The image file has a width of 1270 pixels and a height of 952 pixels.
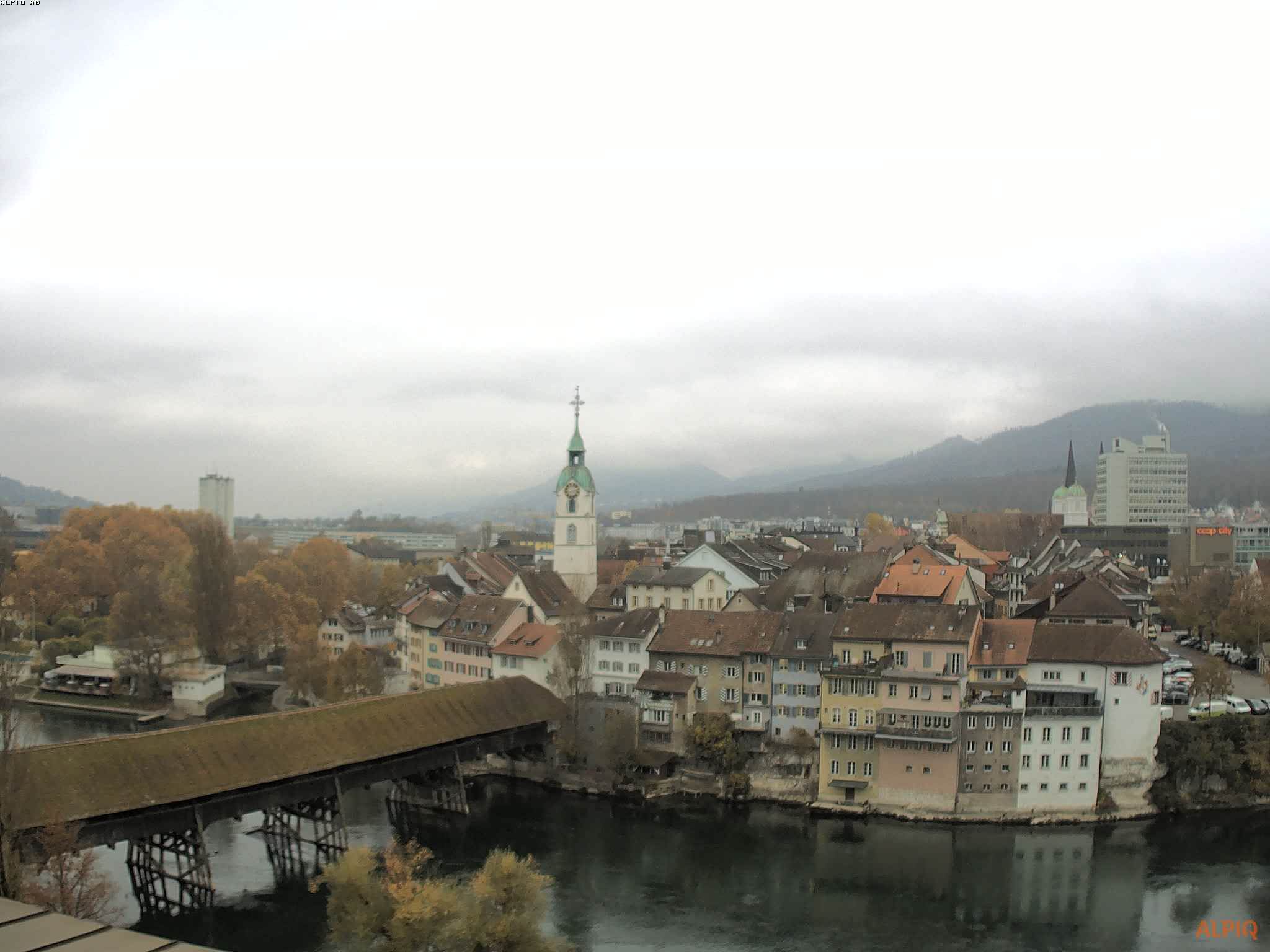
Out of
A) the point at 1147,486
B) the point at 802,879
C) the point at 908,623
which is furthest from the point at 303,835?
the point at 1147,486

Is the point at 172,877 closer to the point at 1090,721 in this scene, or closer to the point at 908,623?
the point at 908,623

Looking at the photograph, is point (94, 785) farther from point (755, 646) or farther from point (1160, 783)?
point (1160, 783)

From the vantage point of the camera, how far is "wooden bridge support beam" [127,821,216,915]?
28.9 meters

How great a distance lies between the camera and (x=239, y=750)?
32.5 m

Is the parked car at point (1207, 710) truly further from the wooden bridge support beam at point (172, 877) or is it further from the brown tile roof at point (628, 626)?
the wooden bridge support beam at point (172, 877)

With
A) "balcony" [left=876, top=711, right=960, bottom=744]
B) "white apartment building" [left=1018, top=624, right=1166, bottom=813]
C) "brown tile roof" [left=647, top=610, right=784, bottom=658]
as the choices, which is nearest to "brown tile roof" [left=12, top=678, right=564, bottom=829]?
"brown tile roof" [left=647, top=610, right=784, bottom=658]

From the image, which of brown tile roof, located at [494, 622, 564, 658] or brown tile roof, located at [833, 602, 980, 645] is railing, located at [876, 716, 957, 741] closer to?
brown tile roof, located at [833, 602, 980, 645]

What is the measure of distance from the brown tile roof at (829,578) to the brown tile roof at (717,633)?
531 cm

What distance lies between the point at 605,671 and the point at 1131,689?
19969mm

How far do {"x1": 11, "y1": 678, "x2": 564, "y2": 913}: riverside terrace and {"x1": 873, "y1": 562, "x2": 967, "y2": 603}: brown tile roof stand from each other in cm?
1573

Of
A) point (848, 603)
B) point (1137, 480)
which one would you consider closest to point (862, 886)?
point (848, 603)

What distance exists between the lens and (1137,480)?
5930 inches

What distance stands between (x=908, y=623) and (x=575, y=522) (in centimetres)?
2655

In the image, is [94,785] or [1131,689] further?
[1131,689]
